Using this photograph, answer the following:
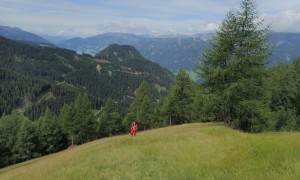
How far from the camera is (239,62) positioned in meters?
36.6

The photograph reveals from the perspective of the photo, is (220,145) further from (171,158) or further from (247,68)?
(247,68)

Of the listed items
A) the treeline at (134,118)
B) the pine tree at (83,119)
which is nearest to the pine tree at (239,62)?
the treeline at (134,118)

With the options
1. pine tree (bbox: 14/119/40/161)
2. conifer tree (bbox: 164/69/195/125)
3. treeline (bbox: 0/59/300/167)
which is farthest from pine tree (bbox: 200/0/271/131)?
pine tree (bbox: 14/119/40/161)

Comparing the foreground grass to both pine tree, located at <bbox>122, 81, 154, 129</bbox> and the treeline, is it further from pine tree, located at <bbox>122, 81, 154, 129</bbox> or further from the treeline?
pine tree, located at <bbox>122, 81, 154, 129</bbox>

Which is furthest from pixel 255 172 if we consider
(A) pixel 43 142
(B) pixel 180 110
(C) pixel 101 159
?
(A) pixel 43 142

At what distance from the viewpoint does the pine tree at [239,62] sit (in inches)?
1432

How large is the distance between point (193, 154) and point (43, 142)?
85.9 meters

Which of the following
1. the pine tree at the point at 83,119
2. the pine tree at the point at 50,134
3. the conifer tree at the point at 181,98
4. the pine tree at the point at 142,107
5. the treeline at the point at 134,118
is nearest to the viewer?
the treeline at the point at 134,118

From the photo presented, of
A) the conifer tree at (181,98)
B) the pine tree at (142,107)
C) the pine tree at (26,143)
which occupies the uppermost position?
the conifer tree at (181,98)

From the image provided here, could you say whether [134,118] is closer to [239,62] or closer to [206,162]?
[239,62]

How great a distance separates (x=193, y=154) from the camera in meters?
17.0

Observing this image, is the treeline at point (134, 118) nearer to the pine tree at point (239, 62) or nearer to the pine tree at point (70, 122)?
the pine tree at point (70, 122)

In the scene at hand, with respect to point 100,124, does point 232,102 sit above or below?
above

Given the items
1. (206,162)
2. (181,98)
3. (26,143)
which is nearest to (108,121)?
(26,143)
